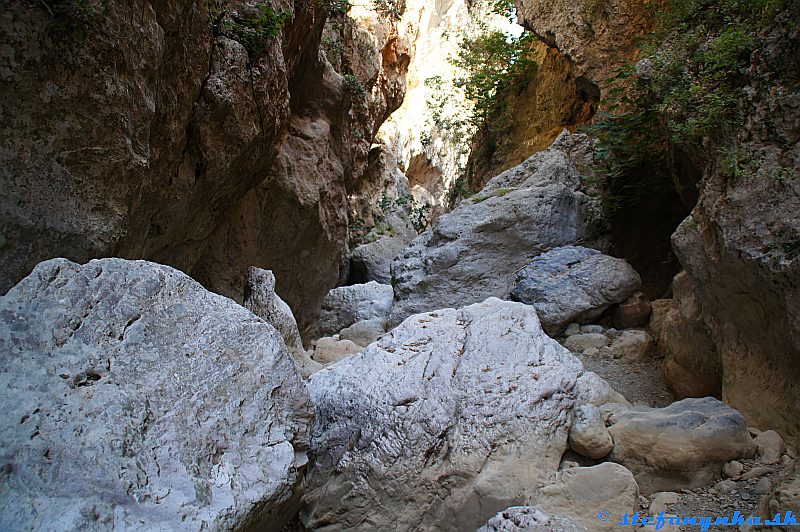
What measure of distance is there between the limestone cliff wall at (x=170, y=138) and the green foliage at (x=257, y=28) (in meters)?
0.03

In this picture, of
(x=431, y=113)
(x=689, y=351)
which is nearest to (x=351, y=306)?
(x=689, y=351)

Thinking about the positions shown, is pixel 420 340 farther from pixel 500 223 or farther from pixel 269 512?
pixel 500 223

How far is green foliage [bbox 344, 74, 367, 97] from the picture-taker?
942 cm

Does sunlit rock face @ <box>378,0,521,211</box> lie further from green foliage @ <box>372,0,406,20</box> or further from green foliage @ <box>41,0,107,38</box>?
green foliage @ <box>41,0,107,38</box>

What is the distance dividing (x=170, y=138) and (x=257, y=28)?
1542 millimetres

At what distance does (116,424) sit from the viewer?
213 centimetres

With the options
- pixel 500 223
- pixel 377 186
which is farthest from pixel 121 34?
pixel 377 186

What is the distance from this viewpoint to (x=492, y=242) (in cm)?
789

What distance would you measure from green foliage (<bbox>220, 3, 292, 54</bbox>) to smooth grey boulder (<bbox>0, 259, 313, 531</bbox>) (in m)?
3.31

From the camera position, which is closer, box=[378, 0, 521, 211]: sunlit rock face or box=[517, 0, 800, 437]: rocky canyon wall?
box=[517, 0, 800, 437]: rocky canyon wall

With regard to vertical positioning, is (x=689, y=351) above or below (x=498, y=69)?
below

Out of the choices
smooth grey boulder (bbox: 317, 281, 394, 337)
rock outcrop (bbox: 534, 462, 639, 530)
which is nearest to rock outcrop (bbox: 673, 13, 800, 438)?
rock outcrop (bbox: 534, 462, 639, 530)

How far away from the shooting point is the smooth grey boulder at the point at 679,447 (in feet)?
10.0

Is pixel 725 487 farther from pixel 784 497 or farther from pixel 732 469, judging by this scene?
pixel 784 497
